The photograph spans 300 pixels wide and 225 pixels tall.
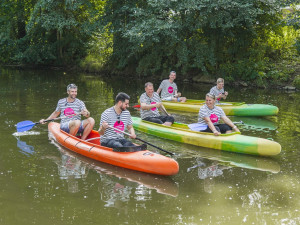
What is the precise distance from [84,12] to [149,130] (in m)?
18.7

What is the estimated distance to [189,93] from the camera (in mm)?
17891

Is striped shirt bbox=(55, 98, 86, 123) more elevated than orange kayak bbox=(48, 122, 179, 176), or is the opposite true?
striped shirt bbox=(55, 98, 86, 123)

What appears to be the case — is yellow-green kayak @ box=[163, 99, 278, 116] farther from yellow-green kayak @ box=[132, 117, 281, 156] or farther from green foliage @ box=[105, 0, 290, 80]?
green foliage @ box=[105, 0, 290, 80]

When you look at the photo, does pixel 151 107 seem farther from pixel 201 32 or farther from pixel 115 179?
pixel 201 32

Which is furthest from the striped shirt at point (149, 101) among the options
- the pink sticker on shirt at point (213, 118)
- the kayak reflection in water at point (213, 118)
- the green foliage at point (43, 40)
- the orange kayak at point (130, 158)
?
the green foliage at point (43, 40)

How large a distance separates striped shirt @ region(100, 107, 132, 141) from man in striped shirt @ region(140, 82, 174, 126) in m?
2.32

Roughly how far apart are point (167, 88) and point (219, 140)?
5371 mm

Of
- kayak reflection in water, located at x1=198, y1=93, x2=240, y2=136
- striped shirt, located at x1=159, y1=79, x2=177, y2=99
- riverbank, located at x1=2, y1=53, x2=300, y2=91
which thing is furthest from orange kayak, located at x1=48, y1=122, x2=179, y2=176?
riverbank, located at x1=2, y1=53, x2=300, y2=91

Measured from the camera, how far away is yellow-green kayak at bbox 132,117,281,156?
26.7 ft

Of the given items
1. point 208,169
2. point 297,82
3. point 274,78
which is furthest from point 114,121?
point 274,78

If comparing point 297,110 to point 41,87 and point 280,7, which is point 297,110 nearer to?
point 280,7

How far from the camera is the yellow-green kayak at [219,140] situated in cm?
813

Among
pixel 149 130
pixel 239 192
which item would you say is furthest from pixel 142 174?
pixel 149 130

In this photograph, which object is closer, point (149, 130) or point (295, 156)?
point (295, 156)
